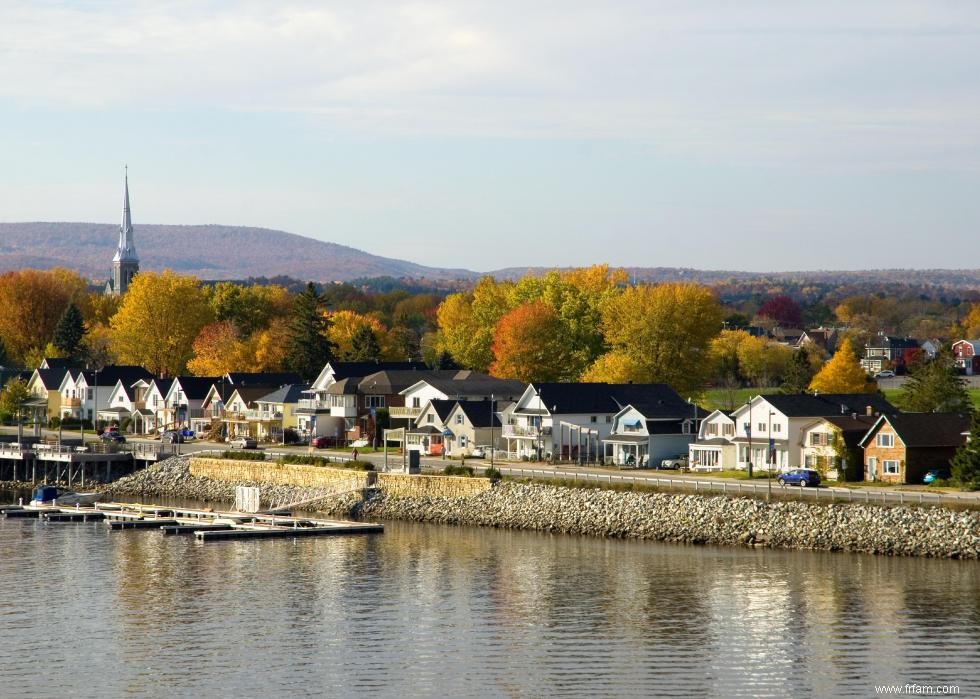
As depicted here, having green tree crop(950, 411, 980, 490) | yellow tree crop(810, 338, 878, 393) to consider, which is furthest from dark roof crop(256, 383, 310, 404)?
green tree crop(950, 411, 980, 490)

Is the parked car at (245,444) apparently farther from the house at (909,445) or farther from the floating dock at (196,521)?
the house at (909,445)

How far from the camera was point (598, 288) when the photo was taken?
4983 inches

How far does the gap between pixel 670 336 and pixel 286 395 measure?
2443 centimetres

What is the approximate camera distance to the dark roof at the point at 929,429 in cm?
6819

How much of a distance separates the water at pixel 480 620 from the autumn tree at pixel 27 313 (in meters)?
89.0

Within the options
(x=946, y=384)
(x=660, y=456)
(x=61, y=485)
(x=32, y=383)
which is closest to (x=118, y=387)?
(x=32, y=383)

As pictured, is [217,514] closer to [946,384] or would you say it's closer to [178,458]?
[178,458]

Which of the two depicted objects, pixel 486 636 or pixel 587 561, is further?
pixel 587 561

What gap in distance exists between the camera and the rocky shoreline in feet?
193

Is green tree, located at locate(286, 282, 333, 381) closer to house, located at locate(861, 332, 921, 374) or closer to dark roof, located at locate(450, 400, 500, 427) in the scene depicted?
dark roof, located at locate(450, 400, 500, 427)

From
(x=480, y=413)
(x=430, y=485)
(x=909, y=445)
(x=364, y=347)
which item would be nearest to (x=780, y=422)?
(x=909, y=445)

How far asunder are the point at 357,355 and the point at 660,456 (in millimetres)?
45719

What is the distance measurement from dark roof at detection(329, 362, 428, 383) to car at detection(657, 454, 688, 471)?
29.1 meters

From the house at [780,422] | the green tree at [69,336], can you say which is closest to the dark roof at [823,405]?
the house at [780,422]
